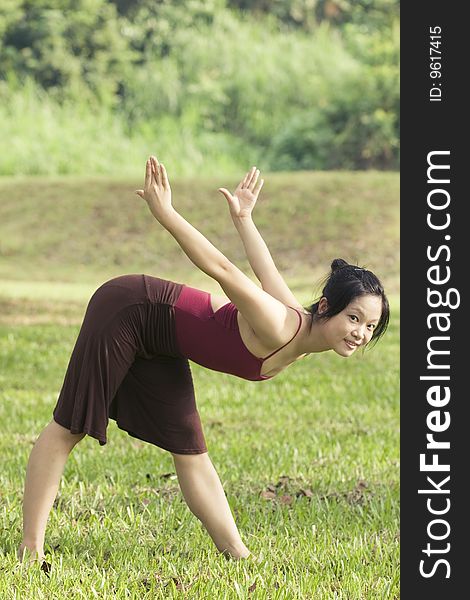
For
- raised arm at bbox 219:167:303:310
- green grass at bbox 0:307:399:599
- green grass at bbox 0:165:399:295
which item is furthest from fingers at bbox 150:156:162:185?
green grass at bbox 0:165:399:295

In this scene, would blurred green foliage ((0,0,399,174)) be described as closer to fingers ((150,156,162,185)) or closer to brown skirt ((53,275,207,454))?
brown skirt ((53,275,207,454))

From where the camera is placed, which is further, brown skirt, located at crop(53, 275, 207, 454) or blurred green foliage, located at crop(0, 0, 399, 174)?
blurred green foliage, located at crop(0, 0, 399, 174)

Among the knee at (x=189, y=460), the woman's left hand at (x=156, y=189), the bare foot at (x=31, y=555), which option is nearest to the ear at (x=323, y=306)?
the woman's left hand at (x=156, y=189)

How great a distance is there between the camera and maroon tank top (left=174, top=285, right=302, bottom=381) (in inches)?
152

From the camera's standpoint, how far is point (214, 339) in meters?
3.87

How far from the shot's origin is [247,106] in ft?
69.1

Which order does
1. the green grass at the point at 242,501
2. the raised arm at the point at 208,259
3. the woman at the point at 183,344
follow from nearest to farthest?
the raised arm at the point at 208,259 → the woman at the point at 183,344 → the green grass at the point at 242,501

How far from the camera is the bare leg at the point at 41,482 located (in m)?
3.97

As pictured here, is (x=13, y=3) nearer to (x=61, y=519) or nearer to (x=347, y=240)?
(x=347, y=240)

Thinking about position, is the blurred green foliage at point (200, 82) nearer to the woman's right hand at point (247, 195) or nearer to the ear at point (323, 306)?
the woman's right hand at point (247, 195)

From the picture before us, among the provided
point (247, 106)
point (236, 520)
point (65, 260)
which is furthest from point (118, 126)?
point (236, 520)

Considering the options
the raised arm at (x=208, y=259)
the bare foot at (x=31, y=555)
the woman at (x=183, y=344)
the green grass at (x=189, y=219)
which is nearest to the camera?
the raised arm at (x=208, y=259)

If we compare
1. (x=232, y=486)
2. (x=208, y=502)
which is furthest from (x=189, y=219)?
(x=208, y=502)

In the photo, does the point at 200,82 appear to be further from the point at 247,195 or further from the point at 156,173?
the point at 156,173
